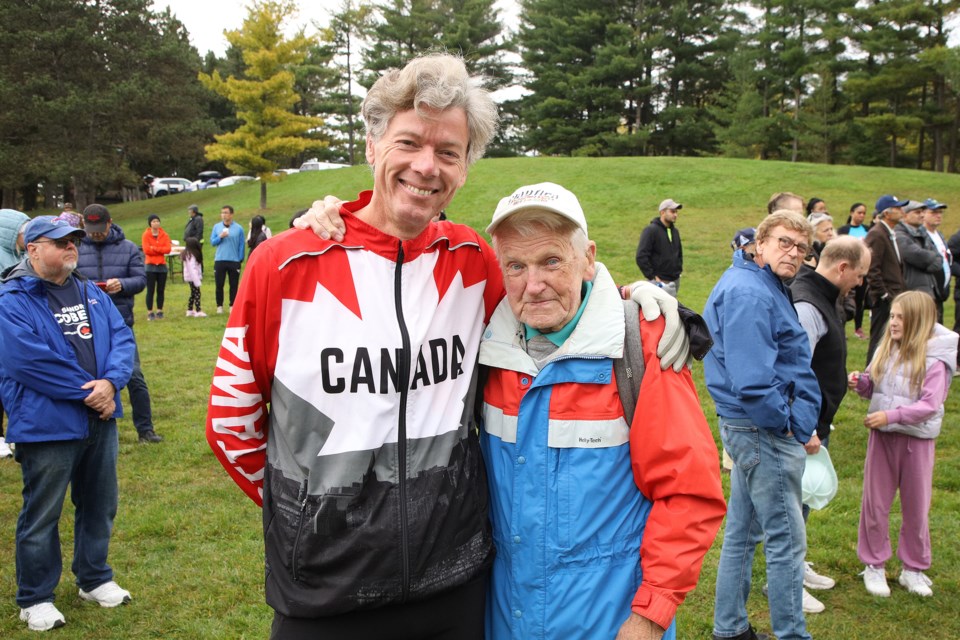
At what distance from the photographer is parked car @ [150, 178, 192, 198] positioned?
139ft

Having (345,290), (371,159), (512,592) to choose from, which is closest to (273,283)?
(345,290)

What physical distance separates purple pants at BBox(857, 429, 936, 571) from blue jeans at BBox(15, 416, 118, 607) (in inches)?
188

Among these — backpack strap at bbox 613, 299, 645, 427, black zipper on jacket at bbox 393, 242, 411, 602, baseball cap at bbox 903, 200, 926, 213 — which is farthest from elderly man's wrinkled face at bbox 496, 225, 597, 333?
baseball cap at bbox 903, 200, 926, 213

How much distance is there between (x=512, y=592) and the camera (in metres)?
2.09

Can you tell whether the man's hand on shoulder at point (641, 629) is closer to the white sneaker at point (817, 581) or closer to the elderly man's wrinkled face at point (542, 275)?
the elderly man's wrinkled face at point (542, 275)

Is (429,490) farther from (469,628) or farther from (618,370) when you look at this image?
(618,370)

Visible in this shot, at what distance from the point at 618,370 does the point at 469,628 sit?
2.93 ft

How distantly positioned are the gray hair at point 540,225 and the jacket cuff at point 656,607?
1008 millimetres

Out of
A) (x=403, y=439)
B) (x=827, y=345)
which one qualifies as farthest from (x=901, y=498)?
(x=403, y=439)

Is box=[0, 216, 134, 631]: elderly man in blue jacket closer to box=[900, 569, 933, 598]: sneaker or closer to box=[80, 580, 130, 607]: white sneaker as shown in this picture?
box=[80, 580, 130, 607]: white sneaker

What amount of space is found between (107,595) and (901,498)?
16.4 feet

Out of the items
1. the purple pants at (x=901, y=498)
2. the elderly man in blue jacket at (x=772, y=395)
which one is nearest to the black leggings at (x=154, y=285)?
the elderly man in blue jacket at (x=772, y=395)

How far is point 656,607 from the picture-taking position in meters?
1.92

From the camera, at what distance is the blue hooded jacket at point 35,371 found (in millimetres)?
3873
